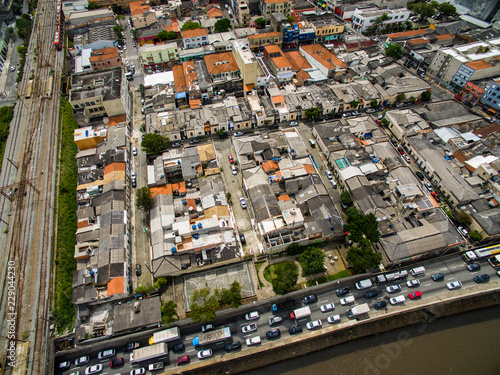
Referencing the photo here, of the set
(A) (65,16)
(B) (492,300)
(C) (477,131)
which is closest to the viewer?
(B) (492,300)

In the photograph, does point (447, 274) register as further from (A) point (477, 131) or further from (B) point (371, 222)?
(A) point (477, 131)

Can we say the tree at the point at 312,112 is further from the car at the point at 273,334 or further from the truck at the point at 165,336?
the truck at the point at 165,336

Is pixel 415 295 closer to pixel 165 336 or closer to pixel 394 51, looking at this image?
pixel 165 336

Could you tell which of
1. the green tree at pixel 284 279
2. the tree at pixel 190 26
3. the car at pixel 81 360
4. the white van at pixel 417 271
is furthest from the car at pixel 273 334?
the tree at pixel 190 26

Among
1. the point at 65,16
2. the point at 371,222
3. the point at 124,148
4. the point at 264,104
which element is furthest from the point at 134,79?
the point at 371,222

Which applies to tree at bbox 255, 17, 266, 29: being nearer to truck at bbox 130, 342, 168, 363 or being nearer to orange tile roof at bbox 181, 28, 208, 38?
orange tile roof at bbox 181, 28, 208, 38

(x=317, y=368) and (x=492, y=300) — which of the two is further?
(x=492, y=300)

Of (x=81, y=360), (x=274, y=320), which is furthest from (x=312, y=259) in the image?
(x=81, y=360)
